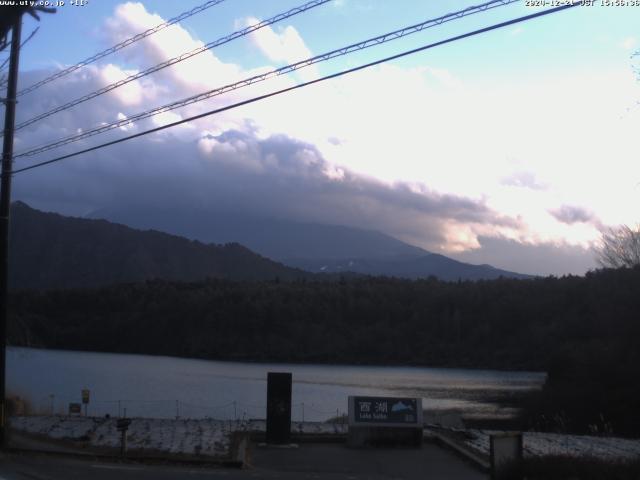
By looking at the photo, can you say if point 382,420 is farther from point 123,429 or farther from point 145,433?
point 145,433

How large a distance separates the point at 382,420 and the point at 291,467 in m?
3.79

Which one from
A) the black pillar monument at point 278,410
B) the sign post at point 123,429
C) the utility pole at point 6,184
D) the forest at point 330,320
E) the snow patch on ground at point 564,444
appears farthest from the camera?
the forest at point 330,320

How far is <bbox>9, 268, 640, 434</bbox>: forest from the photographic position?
105m

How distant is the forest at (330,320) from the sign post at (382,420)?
63727 mm

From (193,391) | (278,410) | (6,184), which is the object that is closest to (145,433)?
(278,410)

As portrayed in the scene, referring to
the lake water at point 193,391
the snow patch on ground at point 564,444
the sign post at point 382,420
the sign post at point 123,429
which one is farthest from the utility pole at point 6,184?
the lake water at point 193,391

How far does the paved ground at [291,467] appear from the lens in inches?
647

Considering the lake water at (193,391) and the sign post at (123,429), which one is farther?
the lake water at (193,391)

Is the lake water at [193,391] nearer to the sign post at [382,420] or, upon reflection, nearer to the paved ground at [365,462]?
the sign post at [382,420]

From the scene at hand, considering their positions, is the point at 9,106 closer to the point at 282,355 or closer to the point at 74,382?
the point at 74,382

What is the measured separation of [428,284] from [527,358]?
128ft

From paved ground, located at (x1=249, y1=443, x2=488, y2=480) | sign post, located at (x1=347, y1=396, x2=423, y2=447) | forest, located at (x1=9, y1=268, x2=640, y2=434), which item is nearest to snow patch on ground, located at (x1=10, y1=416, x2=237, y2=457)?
paved ground, located at (x1=249, y1=443, x2=488, y2=480)

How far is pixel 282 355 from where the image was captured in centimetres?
11844

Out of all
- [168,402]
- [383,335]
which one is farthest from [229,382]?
[383,335]
